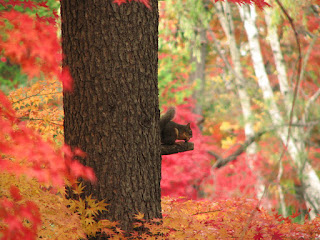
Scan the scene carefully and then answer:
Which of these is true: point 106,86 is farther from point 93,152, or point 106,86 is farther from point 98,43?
point 93,152

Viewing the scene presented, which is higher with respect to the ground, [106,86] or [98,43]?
[98,43]

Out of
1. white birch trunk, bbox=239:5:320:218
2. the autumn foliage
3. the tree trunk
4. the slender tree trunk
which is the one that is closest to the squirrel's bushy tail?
the tree trunk

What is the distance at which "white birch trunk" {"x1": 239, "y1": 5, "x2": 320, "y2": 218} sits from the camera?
21.1 feet

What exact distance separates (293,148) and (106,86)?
501 centimetres

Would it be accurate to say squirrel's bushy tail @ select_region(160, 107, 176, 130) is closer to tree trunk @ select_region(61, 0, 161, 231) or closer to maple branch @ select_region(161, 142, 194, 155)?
maple branch @ select_region(161, 142, 194, 155)

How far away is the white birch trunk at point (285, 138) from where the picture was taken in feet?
21.1

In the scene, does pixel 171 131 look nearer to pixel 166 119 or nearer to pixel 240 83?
pixel 166 119

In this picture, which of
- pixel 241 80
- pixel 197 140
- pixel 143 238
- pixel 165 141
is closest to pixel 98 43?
pixel 165 141

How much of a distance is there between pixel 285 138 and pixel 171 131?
161 inches

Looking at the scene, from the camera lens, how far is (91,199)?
248cm

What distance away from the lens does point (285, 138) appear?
6512 mm

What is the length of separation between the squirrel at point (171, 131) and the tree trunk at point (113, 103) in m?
0.47

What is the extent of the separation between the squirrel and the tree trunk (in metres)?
0.47

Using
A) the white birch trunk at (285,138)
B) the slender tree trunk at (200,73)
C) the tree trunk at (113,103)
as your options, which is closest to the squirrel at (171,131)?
the tree trunk at (113,103)
